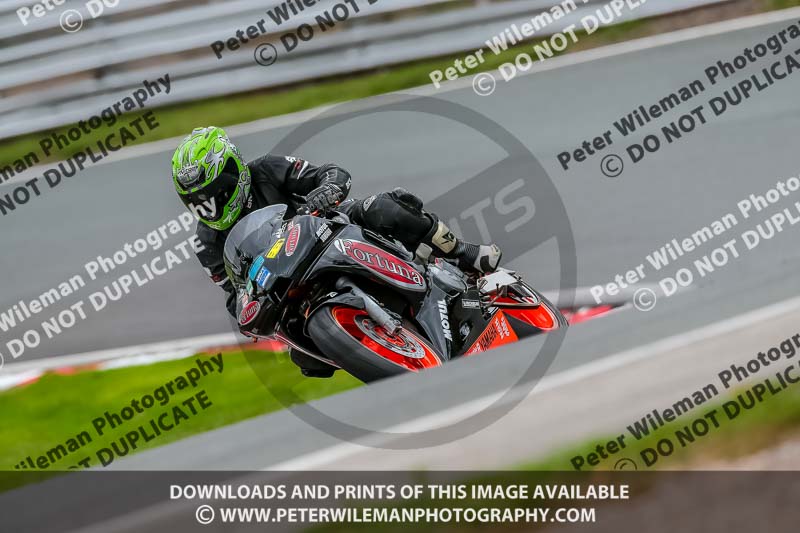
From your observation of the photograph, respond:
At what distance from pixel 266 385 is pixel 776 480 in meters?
3.35

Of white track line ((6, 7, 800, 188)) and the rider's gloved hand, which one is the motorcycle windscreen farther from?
white track line ((6, 7, 800, 188))

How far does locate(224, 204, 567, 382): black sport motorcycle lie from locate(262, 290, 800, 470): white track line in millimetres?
986

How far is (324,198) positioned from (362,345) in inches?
37.2

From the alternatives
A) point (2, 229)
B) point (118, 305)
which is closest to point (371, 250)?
point (118, 305)

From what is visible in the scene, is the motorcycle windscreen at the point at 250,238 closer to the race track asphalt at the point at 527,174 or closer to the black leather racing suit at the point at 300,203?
the black leather racing suit at the point at 300,203

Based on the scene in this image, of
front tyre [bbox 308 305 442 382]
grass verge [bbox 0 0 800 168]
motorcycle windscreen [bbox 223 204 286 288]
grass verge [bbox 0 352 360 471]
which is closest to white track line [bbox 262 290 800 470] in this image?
front tyre [bbox 308 305 442 382]

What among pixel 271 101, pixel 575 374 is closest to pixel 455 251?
pixel 575 374

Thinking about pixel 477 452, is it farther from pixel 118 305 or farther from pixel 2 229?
pixel 2 229

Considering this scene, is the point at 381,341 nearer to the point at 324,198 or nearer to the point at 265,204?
the point at 324,198

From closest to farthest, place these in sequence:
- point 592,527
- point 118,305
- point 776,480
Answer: point 592,527 → point 776,480 → point 118,305

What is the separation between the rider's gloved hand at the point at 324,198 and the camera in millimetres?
4402

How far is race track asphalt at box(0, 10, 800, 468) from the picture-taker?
644 centimetres

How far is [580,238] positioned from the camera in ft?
21.1

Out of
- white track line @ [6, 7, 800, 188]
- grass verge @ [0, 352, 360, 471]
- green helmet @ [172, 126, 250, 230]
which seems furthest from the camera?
white track line @ [6, 7, 800, 188]
